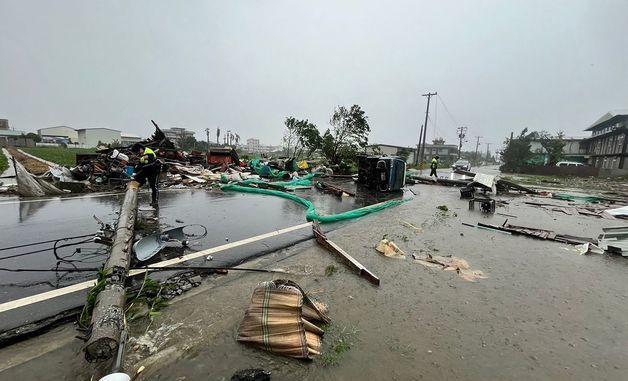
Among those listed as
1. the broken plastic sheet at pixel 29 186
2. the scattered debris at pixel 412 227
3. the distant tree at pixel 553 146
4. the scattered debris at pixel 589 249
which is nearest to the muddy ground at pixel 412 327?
the scattered debris at pixel 589 249

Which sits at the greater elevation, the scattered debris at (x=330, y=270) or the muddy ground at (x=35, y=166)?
the muddy ground at (x=35, y=166)

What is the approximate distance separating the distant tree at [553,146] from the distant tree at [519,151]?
1601 millimetres

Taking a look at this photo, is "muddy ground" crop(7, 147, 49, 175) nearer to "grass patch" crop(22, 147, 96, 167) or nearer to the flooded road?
"grass patch" crop(22, 147, 96, 167)

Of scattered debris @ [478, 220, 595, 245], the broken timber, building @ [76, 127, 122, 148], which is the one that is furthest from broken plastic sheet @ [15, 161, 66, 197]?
building @ [76, 127, 122, 148]

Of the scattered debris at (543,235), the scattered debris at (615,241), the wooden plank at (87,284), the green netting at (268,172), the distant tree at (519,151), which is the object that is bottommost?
the wooden plank at (87,284)

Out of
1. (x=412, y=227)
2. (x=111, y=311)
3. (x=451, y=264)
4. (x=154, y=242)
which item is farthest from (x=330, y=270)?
(x=412, y=227)

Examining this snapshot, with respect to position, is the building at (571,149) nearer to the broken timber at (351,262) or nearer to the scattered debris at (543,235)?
the scattered debris at (543,235)

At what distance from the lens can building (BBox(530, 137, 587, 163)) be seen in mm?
42562

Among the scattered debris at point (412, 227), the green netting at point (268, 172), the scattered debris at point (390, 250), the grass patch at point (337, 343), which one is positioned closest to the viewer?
the grass patch at point (337, 343)

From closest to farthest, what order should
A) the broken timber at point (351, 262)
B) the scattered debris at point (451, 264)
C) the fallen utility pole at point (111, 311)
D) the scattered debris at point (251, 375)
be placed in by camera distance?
the scattered debris at point (251, 375)
the fallen utility pole at point (111, 311)
the broken timber at point (351, 262)
the scattered debris at point (451, 264)

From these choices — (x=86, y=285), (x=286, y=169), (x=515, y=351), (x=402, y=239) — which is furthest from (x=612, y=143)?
(x=86, y=285)

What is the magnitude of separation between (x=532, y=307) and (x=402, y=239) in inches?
109

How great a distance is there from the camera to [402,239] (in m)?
6.12

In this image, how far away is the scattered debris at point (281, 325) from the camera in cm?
249
